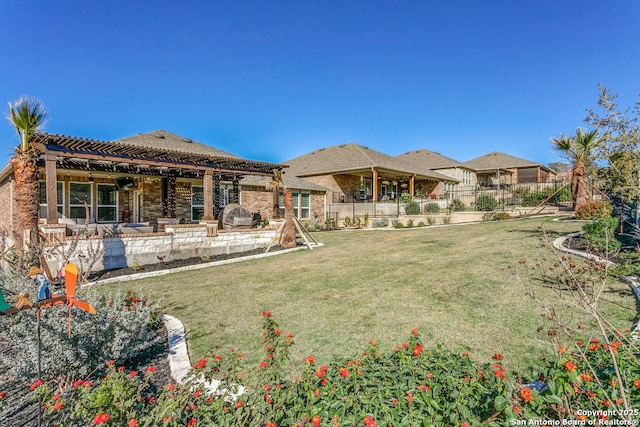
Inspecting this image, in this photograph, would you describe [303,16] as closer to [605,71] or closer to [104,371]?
[605,71]

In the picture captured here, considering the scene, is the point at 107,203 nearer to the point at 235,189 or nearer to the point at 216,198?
the point at 216,198

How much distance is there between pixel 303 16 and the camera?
51.0 feet

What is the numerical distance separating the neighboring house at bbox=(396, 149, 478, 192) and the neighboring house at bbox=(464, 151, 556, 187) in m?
1.80

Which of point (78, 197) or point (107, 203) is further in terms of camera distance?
point (107, 203)

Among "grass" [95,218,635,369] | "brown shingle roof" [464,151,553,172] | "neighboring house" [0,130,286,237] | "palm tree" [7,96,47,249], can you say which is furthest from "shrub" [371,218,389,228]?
"brown shingle roof" [464,151,553,172]

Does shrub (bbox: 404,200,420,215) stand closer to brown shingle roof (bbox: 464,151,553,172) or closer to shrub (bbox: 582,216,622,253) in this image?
shrub (bbox: 582,216,622,253)

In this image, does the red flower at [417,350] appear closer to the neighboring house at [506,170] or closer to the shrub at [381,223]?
the shrub at [381,223]

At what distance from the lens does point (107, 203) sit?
1642cm

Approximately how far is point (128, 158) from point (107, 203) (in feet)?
24.3

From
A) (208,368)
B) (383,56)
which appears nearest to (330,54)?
(383,56)

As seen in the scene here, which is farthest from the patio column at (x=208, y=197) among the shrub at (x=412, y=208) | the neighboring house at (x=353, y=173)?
the shrub at (x=412, y=208)

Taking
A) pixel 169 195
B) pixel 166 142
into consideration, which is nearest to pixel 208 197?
pixel 169 195

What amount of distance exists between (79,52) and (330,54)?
13.1m

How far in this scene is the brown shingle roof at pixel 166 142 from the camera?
15039 millimetres
